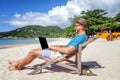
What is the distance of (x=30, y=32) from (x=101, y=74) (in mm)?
182644

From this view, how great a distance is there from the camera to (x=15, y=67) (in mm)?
6289

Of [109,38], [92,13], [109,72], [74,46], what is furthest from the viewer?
[92,13]

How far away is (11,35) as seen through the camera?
618 ft

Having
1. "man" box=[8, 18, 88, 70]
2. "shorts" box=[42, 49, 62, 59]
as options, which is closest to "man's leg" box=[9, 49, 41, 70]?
"man" box=[8, 18, 88, 70]

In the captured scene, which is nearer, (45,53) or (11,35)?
(45,53)

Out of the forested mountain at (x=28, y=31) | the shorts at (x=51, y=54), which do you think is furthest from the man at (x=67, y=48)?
the forested mountain at (x=28, y=31)

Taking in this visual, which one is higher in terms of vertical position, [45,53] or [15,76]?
[45,53]

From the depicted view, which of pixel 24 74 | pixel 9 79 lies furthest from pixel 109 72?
pixel 9 79

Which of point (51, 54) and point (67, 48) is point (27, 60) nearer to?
point (51, 54)

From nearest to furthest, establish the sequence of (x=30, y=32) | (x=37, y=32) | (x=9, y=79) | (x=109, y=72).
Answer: (x=9, y=79)
(x=109, y=72)
(x=37, y=32)
(x=30, y=32)

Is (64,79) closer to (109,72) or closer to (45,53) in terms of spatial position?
(45,53)

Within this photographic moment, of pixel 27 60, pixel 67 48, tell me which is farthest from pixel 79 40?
pixel 27 60

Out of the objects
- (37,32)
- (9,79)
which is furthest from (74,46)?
(37,32)

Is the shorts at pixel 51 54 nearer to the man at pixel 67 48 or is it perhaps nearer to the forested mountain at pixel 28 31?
the man at pixel 67 48
